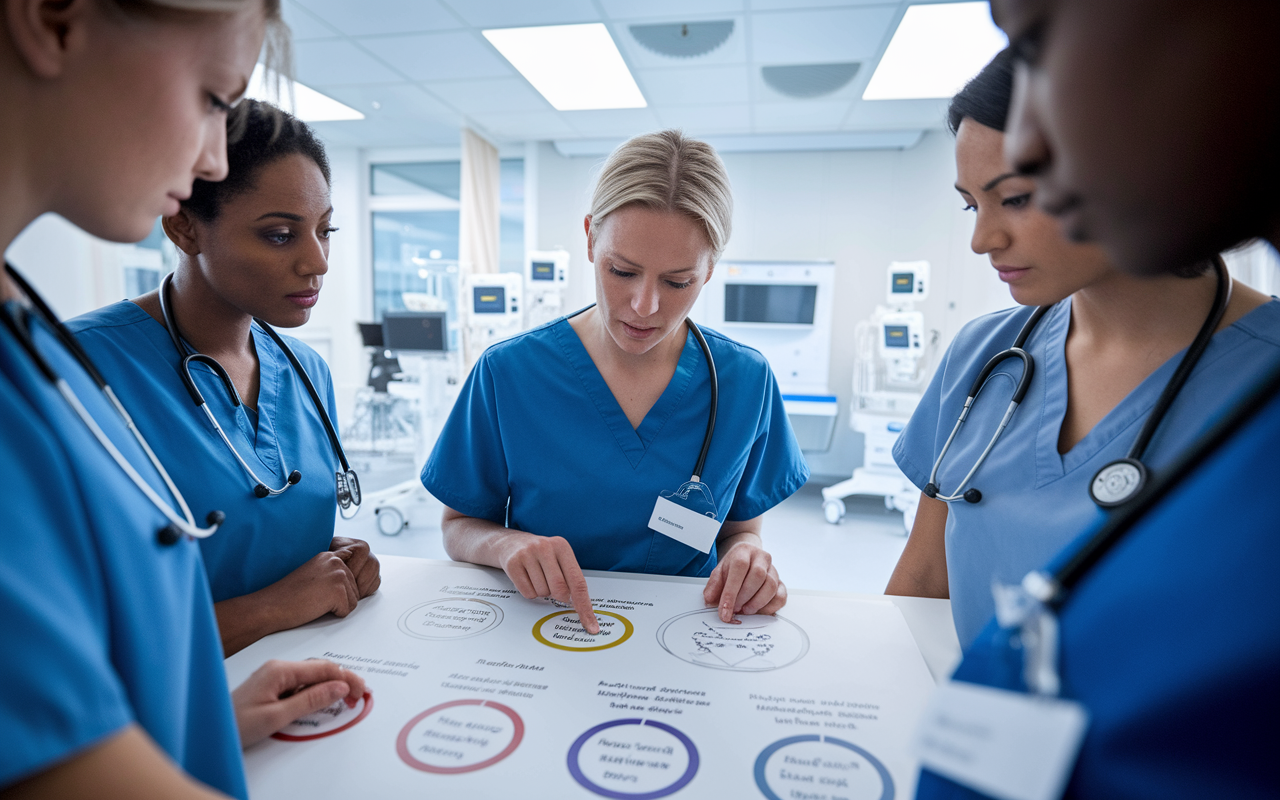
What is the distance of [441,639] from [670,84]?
151 inches

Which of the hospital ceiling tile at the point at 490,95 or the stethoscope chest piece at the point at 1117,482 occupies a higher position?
the hospital ceiling tile at the point at 490,95

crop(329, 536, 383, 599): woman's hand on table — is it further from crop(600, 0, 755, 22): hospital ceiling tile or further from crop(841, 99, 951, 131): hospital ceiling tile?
crop(841, 99, 951, 131): hospital ceiling tile

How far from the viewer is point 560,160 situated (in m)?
5.34

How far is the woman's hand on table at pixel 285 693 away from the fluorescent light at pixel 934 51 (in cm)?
327

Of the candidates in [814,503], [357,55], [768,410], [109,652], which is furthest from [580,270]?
[109,652]

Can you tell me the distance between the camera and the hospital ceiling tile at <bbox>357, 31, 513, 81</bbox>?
3.42 meters

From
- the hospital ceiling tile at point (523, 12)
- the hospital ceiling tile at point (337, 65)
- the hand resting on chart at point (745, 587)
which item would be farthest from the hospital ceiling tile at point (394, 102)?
the hand resting on chart at point (745, 587)

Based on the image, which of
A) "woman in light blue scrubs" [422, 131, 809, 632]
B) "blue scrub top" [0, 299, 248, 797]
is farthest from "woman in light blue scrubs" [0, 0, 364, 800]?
"woman in light blue scrubs" [422, 131, 809, 632]

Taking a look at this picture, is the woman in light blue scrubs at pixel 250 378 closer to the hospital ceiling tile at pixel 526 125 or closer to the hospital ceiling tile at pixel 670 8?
the hospital ceiling tile at pixel 670 8

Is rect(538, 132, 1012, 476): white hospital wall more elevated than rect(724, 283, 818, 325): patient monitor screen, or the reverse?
rect(538, 132, 1012, 476): white hospital wall

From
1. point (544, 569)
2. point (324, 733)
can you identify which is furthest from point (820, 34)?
point (324, 733)

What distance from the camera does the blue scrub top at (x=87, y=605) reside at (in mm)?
294

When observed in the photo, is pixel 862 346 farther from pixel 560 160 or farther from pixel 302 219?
pixel 302 219

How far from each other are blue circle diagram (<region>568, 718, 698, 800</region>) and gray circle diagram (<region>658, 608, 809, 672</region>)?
0.45 feet
